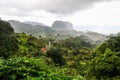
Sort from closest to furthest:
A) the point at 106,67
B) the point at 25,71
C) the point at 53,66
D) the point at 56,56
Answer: the point at 25,71 → the point at 53,66 → the point at 106,67 → the point at 56,56

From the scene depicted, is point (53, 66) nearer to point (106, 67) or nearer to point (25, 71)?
point (106, 67)

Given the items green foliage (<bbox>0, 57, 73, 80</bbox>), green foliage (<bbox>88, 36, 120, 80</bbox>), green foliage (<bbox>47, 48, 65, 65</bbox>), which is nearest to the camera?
green foliage (<bbox>0, 57, 73, 80</bbox>)

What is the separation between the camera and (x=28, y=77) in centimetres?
734

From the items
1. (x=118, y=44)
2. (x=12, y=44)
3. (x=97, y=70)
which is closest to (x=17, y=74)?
(x=97, y=70)

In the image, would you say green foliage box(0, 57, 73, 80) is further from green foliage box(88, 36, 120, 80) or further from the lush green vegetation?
green foliage box(88, 36, 120, 80)

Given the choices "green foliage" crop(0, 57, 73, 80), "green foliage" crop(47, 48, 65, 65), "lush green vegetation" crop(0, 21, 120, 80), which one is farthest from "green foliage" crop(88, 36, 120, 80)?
"green foliage" crop(47, 48, 65, 65)

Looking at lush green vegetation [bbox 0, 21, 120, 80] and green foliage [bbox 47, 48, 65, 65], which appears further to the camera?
green foliage [bbox 47, 48, 65, 65]

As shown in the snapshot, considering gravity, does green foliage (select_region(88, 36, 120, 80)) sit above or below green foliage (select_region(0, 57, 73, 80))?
below

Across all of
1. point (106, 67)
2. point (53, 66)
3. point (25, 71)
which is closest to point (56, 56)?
point (106, 67)

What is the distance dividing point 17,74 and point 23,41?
199ft

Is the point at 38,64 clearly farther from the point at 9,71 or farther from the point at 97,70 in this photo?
the point at 97,70

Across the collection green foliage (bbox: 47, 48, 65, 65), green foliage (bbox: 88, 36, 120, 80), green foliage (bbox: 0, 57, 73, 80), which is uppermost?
green foliage (bbox: 0, 57, 73, 80)

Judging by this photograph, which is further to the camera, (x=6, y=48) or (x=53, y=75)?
(x=6, y=48)

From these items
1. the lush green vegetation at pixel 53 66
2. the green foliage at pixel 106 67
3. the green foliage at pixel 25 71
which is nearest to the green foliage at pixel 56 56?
the lush green vegetation at pixel 53 66
